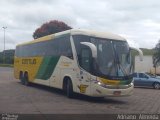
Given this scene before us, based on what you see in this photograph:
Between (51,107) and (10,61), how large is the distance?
80.3 m

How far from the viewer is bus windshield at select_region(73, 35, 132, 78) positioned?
58.0 feet

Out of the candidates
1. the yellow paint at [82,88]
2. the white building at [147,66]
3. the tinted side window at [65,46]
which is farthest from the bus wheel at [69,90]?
the white building at [147,66]

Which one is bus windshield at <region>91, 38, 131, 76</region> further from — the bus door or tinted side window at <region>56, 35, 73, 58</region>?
tinted side window at <region>56, 35, 73, 58</region>

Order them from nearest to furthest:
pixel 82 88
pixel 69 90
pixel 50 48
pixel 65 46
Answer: pixel 82 88 < pixel 69 90 < pixel 65 46 < pixel 50 48

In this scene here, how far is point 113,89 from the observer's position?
17.6 meters

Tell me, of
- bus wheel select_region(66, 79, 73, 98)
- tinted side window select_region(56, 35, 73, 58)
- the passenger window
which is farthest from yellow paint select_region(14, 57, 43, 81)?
the passenger window

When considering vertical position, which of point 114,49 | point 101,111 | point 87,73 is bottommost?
point 101,111

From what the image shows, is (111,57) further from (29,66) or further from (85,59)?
(29,66)

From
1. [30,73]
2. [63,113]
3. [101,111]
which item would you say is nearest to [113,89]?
[101,111]

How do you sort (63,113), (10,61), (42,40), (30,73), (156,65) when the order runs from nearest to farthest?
(63,113) < (42,40) < (30,73) < (156,65) < (10,61)

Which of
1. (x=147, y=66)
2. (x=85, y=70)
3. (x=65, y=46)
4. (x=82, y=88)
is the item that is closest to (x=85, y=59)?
(x=85, y=70)

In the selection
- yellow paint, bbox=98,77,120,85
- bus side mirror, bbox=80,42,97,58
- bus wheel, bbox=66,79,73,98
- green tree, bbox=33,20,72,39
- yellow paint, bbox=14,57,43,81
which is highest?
green tree, bbox=33,20,72,39

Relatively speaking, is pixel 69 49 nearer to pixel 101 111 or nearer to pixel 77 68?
pixel 77 68

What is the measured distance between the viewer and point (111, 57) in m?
18.0
